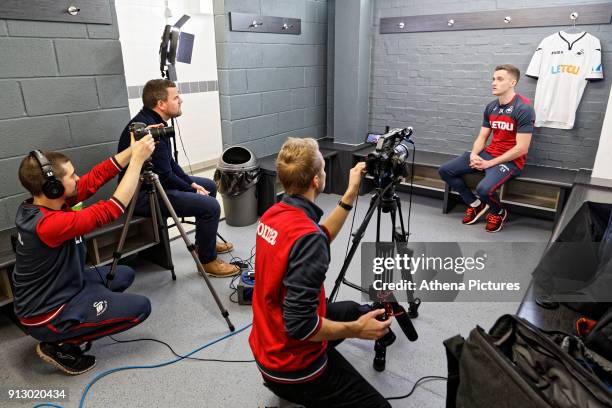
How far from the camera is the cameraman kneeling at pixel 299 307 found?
1.25 meters

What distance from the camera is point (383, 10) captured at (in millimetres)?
4273

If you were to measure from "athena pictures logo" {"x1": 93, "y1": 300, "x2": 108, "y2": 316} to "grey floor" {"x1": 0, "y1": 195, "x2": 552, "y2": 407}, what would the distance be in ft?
0.97

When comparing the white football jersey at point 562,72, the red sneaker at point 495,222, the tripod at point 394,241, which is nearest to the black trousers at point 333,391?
the tripod at point 394,241

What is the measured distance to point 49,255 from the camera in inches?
71.0

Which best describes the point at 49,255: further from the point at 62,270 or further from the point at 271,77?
the point at 271,77

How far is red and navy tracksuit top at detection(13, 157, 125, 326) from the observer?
68.3 inches

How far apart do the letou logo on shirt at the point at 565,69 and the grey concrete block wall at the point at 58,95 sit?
331 cm

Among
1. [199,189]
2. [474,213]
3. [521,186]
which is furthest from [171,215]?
[521,186]

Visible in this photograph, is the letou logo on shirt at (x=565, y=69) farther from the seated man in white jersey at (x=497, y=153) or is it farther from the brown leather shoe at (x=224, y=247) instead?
the brown leather shoe at (x=224, y=247)

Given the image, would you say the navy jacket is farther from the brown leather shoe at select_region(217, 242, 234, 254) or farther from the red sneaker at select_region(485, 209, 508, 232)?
the red sneaker at select_region(485, 209, 508, 232)

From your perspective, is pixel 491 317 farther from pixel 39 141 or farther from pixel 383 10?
pixel 383 10

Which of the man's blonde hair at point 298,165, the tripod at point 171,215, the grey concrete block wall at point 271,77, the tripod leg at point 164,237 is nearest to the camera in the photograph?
the man's blonde hair at point 298,165

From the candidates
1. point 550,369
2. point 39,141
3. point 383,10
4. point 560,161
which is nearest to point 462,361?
point 550,369

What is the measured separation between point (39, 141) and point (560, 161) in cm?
398
